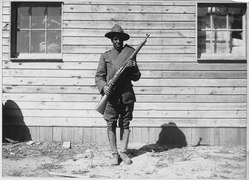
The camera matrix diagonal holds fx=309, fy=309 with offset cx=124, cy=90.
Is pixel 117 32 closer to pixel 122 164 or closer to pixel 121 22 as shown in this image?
pixel 121 22

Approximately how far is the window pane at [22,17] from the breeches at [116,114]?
118 inches

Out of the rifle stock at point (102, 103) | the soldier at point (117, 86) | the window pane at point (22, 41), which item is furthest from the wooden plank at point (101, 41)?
the rifle stock at point (102, 103)

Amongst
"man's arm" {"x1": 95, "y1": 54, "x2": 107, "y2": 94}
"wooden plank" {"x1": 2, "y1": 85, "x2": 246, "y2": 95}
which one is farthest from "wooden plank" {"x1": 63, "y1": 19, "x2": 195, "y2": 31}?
"man's arm" {"x1": 95, "y1": 54, "x2": 107, "y2": 94}

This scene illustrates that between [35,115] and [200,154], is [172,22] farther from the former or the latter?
[35,115]

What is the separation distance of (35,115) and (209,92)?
12.5ft

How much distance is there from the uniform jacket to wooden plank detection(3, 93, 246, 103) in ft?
4.84

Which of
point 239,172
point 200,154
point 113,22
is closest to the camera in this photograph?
point 239,172

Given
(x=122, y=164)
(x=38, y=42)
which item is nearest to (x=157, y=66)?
(x=122, y=164)

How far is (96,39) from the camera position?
6.68 meters

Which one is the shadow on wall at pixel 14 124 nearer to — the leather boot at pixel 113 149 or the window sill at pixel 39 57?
the window sill at pixel 39 57

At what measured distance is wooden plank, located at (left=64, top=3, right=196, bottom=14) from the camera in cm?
666

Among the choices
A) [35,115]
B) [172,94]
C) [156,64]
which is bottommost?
[35,115]

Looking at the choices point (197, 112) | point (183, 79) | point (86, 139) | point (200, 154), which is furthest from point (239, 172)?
point (86, 139)

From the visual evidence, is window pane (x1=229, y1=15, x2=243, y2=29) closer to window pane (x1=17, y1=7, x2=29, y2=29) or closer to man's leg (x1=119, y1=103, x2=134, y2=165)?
man's leg (x1=119, y1=103, x2=134, y2=165)
